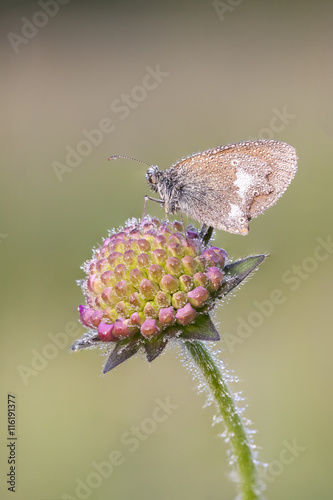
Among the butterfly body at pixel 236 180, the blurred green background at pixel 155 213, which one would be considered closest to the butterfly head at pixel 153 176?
the butterfly body at pixel 236 180

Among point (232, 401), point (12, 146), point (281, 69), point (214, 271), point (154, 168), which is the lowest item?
Answer: point (232, 401)

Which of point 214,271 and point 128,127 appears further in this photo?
point 128,127

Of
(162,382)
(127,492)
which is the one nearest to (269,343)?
(162,382)

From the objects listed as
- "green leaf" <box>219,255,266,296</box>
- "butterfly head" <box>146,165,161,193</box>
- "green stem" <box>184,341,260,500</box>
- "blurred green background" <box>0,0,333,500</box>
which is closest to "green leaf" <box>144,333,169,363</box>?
"green stem" <box>184,341,260,500</box>

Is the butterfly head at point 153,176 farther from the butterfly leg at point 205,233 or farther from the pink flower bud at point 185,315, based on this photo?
the pink flower bud at point 185,315

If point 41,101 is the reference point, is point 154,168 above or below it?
below

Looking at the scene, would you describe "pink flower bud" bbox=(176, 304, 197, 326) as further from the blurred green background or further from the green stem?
the blurred green background

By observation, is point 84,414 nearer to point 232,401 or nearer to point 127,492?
point 127,492
